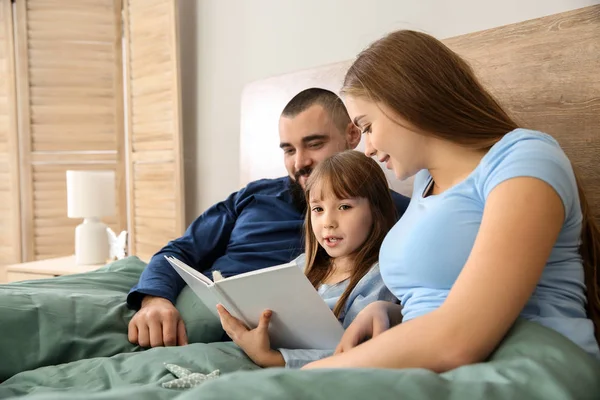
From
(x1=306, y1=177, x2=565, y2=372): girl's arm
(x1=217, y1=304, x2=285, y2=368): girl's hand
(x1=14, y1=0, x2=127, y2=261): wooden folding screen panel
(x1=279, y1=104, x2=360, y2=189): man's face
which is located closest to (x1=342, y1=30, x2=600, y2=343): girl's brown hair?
(x1=306, y1=177, x2=565, y2=372): girl's arm

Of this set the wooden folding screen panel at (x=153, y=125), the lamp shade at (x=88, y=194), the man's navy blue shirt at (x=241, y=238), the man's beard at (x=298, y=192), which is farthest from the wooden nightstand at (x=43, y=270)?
the man's beard at (x=298, y=192)

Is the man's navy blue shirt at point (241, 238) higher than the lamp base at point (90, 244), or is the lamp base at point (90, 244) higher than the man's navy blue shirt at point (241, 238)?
the man's navy blue shirt at point (241, 238)

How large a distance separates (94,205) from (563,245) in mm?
2141

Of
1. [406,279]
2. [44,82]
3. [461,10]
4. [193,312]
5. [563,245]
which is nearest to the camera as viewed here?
[563,245]

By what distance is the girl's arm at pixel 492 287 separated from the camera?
772 mm

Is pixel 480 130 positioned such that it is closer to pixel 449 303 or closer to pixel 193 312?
pixel 449 303

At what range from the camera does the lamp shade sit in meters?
2.64

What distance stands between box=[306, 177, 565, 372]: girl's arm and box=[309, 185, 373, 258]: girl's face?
0.54 m

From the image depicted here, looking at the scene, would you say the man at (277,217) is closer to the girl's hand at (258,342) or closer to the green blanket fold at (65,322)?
the green blanket fold at (65,322)

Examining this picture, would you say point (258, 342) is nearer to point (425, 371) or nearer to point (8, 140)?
point (425, 371)

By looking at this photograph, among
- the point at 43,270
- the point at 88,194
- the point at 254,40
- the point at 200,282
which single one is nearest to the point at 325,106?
the point at 200,282

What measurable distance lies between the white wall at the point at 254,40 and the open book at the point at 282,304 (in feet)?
4.07

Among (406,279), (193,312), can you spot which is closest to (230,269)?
(193,312)

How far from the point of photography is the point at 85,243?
8.63ft
